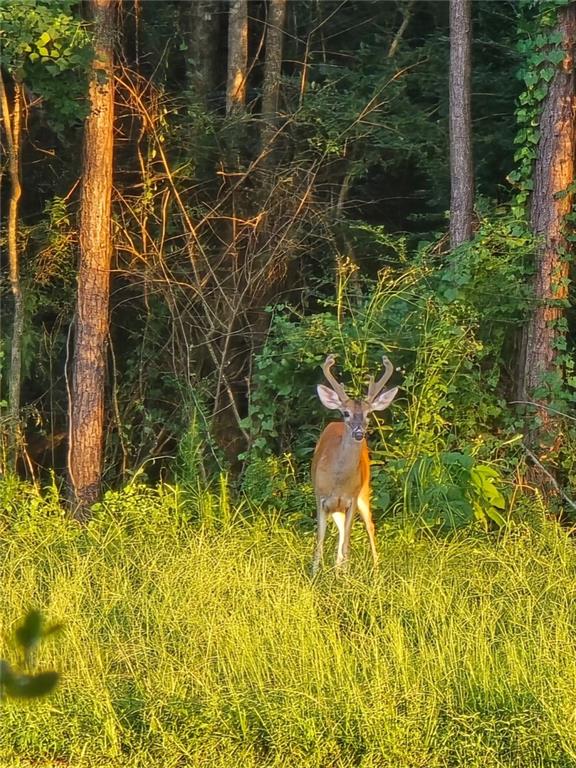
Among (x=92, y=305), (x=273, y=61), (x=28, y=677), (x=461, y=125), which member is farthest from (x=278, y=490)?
(x=28, y=677)

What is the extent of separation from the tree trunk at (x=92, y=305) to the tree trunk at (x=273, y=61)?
2.35 meters

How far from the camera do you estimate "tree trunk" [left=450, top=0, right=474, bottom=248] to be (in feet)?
34.6

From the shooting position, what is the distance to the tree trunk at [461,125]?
1055 centimetres

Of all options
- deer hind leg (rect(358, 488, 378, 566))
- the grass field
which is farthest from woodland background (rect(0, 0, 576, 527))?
the grass field

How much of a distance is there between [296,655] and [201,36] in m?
8.74

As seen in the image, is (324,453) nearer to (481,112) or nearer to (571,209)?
(571,209)

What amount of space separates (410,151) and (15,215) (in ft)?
13.7

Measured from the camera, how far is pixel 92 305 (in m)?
10.1

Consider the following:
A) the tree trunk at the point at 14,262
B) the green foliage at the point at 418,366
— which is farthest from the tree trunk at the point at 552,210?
the tree trunk at the point at 14,262

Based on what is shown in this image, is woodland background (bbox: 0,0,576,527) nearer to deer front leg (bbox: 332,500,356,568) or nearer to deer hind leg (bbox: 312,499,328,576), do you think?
deer front leg (bbox: 332,500,356,568)

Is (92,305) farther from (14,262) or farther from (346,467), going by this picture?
(346,467)

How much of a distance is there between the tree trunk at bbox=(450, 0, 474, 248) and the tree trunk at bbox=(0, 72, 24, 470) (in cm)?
383

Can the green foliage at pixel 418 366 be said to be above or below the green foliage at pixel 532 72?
below

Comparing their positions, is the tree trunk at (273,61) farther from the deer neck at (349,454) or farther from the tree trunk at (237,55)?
the deer neck at (349,454)
